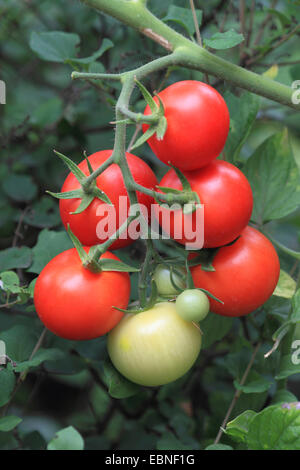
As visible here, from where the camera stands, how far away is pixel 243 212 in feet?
1.56

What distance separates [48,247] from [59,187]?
0.26 meters

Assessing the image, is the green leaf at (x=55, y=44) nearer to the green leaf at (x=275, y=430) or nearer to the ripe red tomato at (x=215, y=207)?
the ripe red tomato at (x=215, y=207)

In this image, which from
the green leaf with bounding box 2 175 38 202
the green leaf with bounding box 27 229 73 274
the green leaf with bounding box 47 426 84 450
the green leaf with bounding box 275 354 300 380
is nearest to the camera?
the green leaf with bounding box 47 426 84 450

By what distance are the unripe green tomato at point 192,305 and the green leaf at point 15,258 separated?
9.5 inches

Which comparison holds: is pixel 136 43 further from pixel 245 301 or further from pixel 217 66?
pixel 245 301

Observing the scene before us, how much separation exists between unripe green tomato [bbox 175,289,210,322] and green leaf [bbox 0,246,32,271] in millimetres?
243

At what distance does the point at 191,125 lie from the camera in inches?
17.4

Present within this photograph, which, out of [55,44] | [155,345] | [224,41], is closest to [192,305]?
[155,345]

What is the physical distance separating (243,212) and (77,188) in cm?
16

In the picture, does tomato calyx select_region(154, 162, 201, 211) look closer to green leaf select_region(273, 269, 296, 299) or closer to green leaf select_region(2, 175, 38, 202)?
green leaf select_region(273, 269, 296, 299)

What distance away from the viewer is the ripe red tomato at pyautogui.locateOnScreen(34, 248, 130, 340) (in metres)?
0.47

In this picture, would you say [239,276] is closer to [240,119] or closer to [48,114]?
[240,119]

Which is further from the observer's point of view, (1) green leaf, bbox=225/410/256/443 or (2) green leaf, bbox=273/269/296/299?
(2) green leaf, bbox=273/269/296/299

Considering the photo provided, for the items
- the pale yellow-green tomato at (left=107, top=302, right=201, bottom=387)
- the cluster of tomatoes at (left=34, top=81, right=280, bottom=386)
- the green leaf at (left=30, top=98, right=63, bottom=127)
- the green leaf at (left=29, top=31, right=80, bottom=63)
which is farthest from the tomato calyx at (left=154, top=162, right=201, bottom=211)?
the green leaf at (left=30, top=98, right=63, bottom=127)
